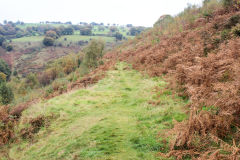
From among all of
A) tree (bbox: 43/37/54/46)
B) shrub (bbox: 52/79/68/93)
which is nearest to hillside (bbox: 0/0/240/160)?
shrub (bbox: 52/79/68/93)

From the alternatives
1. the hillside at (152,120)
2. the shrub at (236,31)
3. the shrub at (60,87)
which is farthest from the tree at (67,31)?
the shrub at (236,31)

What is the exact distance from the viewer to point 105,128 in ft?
17.7

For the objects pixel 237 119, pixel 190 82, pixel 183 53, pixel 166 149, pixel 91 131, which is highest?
pixel 183 53

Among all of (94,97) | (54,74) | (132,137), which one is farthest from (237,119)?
(54,74)

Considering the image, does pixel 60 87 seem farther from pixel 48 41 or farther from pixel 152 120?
pixel 48 41

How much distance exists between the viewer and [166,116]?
5297 mm

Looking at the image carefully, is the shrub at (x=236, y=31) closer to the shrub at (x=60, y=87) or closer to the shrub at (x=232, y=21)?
the shrub at (x=232, y=21)

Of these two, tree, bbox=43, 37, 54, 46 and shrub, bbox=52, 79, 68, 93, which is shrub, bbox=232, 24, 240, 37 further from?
tree, bbox=43, 37, 54, 46

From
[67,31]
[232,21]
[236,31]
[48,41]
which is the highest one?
[67,31]

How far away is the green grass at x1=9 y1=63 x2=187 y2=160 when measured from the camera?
13.7ft

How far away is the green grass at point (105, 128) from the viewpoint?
4.19 metres

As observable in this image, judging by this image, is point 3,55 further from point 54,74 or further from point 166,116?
point 166,116

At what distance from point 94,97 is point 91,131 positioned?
3.71m

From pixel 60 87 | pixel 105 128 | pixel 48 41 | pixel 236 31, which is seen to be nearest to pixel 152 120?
pixel 105 128
